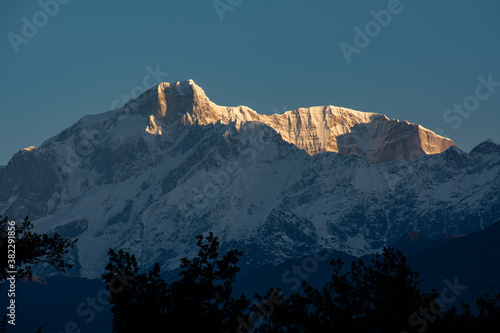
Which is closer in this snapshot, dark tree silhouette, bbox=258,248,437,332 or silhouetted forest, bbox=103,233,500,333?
dark tree silhouette, bbox=258,248,437,332

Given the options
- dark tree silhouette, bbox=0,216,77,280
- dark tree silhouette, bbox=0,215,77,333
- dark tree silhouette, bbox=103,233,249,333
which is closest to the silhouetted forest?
dark tree silhouette, bbox=103,233,249,333

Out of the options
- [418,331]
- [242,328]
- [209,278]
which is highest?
→ [209,278]

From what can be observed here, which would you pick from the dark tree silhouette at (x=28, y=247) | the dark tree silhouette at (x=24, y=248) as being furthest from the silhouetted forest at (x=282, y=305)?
the dark tree silhouette at (x=28, y=247)

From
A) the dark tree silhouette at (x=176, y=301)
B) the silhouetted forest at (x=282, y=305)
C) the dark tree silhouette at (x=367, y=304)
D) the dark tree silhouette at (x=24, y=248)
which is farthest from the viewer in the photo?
the dark tree silhouette at (x=176, y=301)

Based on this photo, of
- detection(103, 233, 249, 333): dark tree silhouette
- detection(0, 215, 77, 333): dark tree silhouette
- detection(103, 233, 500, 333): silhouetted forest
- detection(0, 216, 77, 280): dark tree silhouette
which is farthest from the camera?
detection(103, 233, 249, 333): dark tree silhouette

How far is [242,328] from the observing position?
6688 centimetres

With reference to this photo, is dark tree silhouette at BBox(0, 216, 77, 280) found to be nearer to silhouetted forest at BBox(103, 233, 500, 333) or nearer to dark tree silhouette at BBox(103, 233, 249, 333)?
dark tree silhouette at BBox(103, 233, 249, 333)

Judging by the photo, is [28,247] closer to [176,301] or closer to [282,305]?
[176,301]

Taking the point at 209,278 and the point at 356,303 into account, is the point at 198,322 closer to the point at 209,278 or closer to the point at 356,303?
the point at 209,278

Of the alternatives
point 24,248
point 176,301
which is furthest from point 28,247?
point 176,301

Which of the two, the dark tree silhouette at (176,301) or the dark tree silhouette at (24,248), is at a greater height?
the dark tree silhouette at (24,248)

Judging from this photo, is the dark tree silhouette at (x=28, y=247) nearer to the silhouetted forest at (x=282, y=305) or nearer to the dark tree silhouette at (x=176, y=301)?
the dark tree silhouette at (x=176, y=301)

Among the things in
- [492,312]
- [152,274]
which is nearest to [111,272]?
[152,274]

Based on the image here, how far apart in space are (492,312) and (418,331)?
44.6ft
